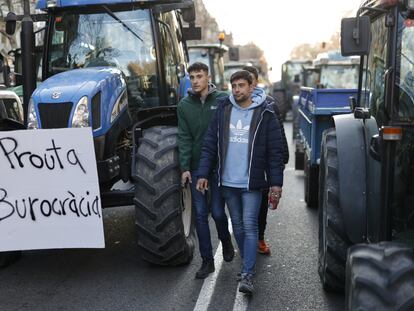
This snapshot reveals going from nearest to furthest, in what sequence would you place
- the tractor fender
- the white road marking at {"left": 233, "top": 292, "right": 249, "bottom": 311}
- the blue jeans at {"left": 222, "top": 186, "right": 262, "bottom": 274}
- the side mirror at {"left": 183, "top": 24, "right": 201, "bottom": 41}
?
the tractor fender → the white road marking at {"left": 233, "top": 292, "right": 249, "bottom": 311} → the blue jeans at {"left": 222, "top": 186, "right": 262, "bottom": 274} → the side mirror at {"left": 183, "top": 24, "right": 201, "bottom": 41}

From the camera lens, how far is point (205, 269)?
5137mm

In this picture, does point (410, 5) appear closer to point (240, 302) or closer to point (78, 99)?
point (240, 302)

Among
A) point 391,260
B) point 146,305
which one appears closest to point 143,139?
point 146,305

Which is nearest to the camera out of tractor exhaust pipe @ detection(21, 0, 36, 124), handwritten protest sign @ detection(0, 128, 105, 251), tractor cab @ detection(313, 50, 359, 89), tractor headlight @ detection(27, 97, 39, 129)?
handwritten protest sign @ detection(0, 128, 105, 251)

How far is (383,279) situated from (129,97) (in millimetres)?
3749

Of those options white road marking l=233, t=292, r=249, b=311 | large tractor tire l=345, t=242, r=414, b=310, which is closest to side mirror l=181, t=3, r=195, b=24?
white road marking l=233, t=292, r=249, b=311

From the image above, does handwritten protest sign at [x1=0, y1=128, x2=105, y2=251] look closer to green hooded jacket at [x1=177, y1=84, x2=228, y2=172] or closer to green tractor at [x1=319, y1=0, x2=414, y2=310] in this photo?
green hooded jacket at [x1=177, y1=84, x2=228, y2=172]

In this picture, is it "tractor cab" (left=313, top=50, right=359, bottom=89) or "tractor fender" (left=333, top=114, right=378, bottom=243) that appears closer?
"tractor fender" (left=333, top=114, right=378, bottom=243)

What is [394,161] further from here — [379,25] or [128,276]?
[128,276]

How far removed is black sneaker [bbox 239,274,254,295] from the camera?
15.1 feet

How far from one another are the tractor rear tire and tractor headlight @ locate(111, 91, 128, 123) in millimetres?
1636

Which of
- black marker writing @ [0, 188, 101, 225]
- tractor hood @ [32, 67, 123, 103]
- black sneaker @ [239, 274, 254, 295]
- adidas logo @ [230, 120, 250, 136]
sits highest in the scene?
tractor hood @ [32, 67, 123, 103]

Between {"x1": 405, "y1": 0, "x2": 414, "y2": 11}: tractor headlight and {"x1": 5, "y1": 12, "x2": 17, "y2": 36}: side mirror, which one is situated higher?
{"x1": 5, "y1": 12, "x2": 17, "y2": 36}: side mirror

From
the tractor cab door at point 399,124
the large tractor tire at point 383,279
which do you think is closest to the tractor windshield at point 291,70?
the tractor cab door at point 399,124
